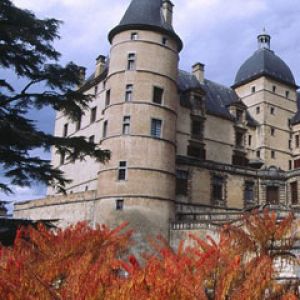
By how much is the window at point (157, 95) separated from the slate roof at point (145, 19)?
4002 millimetres

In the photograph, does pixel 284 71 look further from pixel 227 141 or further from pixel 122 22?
pixel 122 22

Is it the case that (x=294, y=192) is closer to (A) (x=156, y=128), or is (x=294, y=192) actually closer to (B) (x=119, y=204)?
(A) (x=156, y=128)

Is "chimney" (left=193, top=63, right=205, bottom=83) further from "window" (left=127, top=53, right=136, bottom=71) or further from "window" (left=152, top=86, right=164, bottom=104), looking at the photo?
"window" (left=127, top=53, right=136, bottom=71)

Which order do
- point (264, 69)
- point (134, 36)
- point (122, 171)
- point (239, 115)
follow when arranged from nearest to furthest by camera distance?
1. point (122, 171)
2. point (134, 36)
3. point (239, 115)
4. point (264, 69)

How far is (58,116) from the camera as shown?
40.7 meters

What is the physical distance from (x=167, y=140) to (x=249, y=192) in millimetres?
9262

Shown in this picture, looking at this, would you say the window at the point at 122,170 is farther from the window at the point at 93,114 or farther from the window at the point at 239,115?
the window at the point at 239,115

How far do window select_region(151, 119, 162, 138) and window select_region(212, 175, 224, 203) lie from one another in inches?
255

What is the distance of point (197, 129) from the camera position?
1417 inches

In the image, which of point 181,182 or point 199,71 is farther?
point 199,71

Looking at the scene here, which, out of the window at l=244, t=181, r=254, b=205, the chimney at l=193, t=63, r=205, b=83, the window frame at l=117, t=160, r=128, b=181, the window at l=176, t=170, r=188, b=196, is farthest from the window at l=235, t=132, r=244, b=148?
the window frame at l=117, t=160, r=128, b=181

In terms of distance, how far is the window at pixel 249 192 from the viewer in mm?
34156

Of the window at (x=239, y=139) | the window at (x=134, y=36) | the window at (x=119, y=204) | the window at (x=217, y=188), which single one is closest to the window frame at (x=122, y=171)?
the window at (x=119, y=204)

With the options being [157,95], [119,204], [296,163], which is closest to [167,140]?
[157,95]
